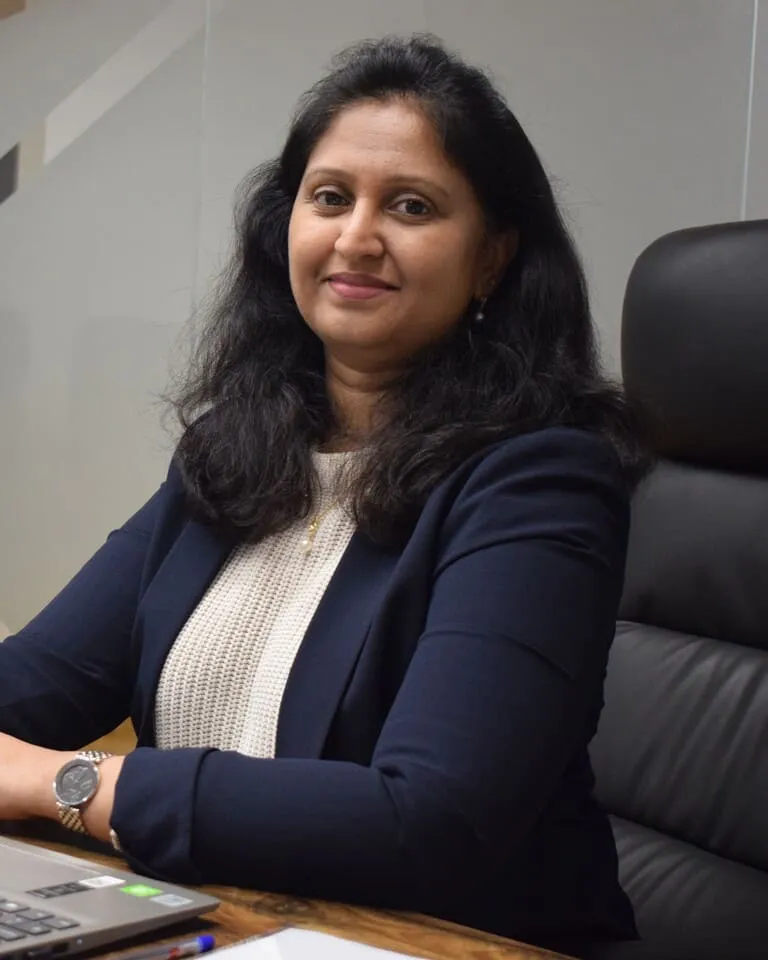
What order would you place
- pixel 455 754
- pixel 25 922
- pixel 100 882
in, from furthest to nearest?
pixel 455 754
pixel 100 882
pixel 25 922

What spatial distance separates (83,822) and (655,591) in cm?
75

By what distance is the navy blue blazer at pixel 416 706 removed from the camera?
3.14 feet

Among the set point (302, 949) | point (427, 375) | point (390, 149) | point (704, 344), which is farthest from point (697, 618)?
point (302, 949)

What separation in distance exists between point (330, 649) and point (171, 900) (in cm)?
45

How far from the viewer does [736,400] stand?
1420mm

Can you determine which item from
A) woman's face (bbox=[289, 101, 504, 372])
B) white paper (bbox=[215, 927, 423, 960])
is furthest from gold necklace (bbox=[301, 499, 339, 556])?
Answer: white paper (bbox=[215, 927, 423, 960])

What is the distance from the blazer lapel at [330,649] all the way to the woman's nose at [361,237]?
1.03 feet

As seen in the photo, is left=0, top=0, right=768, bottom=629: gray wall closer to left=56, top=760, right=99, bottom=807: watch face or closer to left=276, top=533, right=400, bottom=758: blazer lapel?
left=276, top=533, right=400, bottom=758: blazer lapel

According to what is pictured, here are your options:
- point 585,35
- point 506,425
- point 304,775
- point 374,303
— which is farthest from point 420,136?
point 585,35

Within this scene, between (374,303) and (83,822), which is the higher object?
(374,303)

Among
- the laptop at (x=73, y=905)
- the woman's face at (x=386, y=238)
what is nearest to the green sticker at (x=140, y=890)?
the laptop at (x=73, y=905)

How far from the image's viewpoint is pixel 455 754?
100 cm

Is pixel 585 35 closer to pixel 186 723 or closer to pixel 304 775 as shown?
pixel 186 723

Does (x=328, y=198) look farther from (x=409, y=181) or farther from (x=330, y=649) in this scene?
(x=330, y=649)
